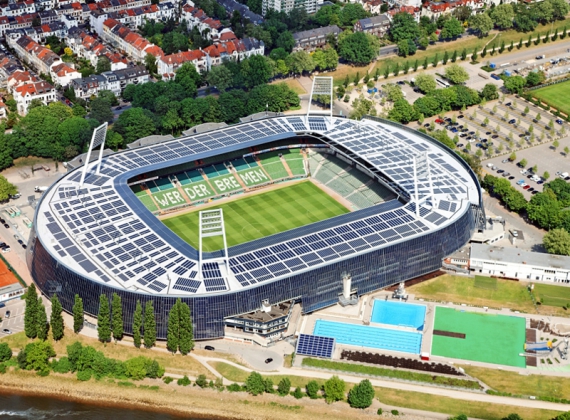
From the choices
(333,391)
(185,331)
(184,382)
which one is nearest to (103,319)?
(185,331)

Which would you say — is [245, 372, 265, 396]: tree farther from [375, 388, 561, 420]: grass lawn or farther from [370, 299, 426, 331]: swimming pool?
[370, 299, 426, 331]: swimming pool

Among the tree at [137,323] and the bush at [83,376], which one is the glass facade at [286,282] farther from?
the bush at [83,376]

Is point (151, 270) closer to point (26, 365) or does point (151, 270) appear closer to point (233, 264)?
point (233, 264)

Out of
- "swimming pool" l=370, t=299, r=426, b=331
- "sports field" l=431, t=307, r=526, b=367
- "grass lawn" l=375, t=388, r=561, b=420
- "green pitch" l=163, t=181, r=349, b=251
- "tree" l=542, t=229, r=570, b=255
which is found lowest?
"grass lawn" l=375, t=388, r=561, b=420

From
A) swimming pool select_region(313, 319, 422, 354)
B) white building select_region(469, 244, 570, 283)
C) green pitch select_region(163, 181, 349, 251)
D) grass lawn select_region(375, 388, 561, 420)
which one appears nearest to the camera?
grass lawn select_region(375, 388, 561, 420)

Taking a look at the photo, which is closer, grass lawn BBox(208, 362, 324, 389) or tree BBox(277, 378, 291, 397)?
tree BBox(277, 378, 291, 397)

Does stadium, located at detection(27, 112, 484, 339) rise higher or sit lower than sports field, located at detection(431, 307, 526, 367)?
higher

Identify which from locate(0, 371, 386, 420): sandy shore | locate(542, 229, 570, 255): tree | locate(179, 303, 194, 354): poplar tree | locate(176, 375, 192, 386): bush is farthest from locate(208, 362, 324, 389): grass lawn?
locate(542, 229, 570, 255): tree

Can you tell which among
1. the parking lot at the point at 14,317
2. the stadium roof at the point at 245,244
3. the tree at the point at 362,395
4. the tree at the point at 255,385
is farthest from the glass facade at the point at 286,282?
the tree at the point at 362,395
